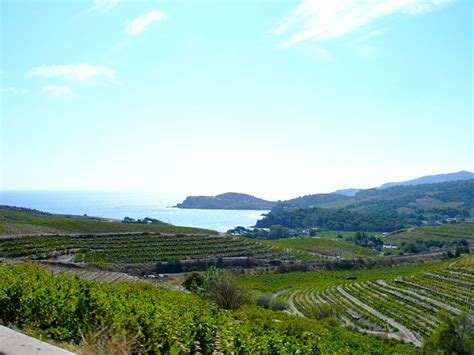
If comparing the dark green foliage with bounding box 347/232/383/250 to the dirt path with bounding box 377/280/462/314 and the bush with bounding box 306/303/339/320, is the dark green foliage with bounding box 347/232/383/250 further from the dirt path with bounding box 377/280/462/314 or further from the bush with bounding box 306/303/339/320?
the bush with bounding box 306/303/339/320

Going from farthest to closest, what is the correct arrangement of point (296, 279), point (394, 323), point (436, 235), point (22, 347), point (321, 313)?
1. point (436, 235)
2. point (296, 279)
3. point (394, 323)
4. point (321, 313)
5. point (22, 347)

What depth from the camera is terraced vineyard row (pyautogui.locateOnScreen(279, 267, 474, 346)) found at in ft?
133

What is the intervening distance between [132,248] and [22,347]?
70472 millimetres

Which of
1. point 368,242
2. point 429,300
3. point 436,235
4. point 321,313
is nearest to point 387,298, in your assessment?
point 429,300

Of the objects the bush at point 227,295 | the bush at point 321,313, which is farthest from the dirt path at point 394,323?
the bush at point 227,295

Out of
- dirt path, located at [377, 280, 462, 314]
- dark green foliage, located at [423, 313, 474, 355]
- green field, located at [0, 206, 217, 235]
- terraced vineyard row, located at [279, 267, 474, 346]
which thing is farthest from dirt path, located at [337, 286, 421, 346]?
green field, located at [0, 206, 217, 235]

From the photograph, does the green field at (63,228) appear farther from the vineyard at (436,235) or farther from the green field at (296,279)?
the vineyard at (436,235)

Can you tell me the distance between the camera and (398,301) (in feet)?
166

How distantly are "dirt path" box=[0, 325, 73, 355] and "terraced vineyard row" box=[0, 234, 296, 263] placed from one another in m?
53.2

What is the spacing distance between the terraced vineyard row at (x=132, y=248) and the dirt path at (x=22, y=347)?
53.2 meters

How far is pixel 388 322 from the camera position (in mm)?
42250

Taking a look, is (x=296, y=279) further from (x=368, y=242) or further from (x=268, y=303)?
(x=368, y=242)

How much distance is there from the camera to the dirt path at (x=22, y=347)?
12.6 ft

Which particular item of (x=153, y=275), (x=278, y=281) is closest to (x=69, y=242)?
(x=153, y=275)
